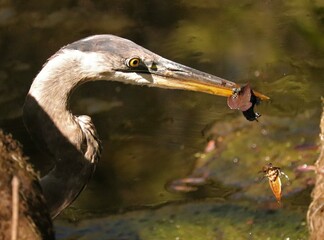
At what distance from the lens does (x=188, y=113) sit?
27.4 feet

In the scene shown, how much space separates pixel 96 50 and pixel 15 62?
329 cm

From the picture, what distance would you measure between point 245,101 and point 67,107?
3.23ft

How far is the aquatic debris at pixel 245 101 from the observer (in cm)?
601

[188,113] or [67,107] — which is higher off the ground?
[67,107]

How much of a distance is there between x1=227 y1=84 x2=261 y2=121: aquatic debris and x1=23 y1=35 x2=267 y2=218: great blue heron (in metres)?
0.55

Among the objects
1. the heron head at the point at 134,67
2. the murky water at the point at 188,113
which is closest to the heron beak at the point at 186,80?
the heron head at the point at 134,67

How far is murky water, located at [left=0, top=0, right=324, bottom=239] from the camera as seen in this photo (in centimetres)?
727

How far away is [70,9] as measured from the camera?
384 inches

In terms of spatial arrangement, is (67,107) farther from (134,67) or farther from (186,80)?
(186,80)

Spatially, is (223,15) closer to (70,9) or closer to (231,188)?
(70,9)

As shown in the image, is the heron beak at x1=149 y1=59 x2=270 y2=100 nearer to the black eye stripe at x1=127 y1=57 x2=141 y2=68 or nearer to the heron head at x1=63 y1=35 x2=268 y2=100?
the heron head at x1=63 y1=35 x2=268 y2=100

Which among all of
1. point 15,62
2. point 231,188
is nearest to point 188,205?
point 231,188

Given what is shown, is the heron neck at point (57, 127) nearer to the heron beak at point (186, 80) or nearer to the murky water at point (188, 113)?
the heron beak at point (186, 80)

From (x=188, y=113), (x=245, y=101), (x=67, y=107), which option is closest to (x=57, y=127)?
(x=67, y=107)
